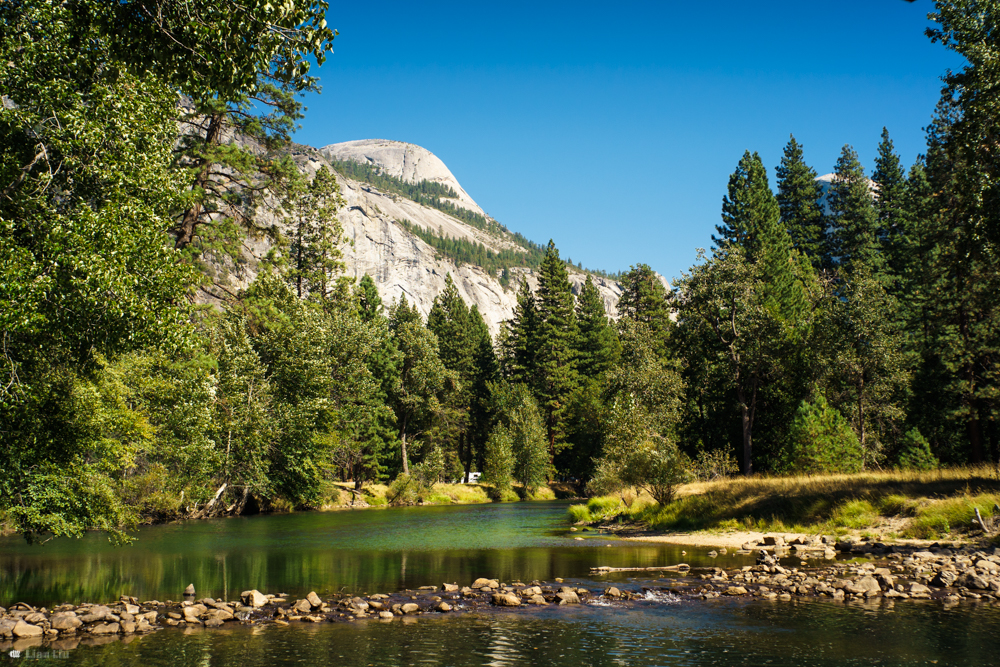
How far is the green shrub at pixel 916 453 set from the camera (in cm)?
3853

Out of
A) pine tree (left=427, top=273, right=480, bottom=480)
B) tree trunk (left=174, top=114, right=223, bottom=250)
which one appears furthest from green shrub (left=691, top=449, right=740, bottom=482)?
pine tree (left=427, top=273, right=480, bottom=480)

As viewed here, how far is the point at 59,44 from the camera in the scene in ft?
35.3

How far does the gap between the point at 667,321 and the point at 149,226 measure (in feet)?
230

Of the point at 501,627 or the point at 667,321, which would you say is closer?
the point at 501,627

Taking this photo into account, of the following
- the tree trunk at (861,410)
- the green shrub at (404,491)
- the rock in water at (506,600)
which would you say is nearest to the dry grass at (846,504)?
the tree trunk at (861,410)

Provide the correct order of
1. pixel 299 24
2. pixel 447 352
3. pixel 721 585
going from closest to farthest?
1. pixel 299 24
2. pixel 721 585
3. pixel 447 352

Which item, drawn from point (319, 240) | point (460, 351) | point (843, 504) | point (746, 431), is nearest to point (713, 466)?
point (746, 431)

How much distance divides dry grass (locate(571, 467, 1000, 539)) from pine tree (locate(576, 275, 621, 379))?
49.9m

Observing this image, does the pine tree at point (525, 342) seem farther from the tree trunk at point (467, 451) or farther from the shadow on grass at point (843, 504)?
the shadow on grass at point (843, 504)

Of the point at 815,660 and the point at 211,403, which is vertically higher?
the point at 211,403

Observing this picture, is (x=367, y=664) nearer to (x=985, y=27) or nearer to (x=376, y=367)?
(x=985, y=27)

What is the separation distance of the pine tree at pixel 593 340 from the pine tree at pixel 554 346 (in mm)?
1700

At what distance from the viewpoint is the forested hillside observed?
1088 cm

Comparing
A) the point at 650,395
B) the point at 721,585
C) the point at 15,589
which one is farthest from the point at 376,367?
the point at 721,585
